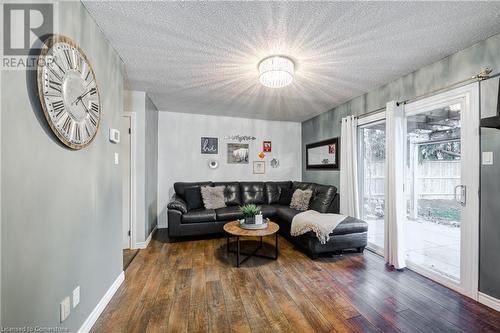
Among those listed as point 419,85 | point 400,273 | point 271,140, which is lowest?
point 400,273

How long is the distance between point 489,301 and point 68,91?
3.74 meters

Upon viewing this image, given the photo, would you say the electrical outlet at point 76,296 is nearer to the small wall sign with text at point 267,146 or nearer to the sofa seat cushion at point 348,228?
the sofa seat cushion at point 348,228

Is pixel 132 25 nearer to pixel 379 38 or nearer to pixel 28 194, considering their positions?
pixel 28 194

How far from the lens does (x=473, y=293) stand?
1964 mm

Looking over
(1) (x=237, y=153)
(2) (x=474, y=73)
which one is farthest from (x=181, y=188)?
(2) (x=474, y=73)

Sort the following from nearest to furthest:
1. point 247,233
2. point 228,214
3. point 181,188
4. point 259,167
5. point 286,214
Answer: point 247,233 → point 286,214 → point 228,214 → point 181,188 → point 259,167

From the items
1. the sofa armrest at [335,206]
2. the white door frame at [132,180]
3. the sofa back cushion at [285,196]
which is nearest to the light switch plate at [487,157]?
the sofa armrest at [335,206]

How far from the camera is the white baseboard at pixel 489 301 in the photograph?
1809 mm

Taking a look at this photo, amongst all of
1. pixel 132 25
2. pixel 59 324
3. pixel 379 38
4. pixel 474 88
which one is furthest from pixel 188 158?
pixel 474 88

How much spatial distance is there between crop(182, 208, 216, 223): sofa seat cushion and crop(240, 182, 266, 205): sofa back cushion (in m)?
1.00

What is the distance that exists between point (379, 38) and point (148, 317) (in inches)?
125

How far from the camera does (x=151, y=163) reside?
375 centimetres

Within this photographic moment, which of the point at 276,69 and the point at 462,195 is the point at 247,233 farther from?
the point at 462,195

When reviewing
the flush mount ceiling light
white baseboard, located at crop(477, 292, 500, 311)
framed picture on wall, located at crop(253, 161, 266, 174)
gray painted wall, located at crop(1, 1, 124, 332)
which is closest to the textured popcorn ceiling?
the flush mount ceiling light
